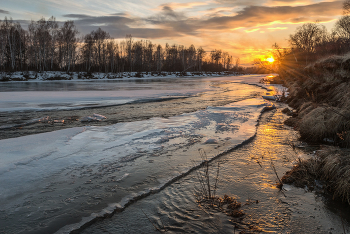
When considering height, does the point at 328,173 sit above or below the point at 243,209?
above

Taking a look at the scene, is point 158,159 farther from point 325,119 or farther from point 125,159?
point 325,119

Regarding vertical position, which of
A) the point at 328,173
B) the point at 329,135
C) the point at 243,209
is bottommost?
the point at 243,209

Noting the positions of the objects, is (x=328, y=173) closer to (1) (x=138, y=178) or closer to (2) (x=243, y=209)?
(2) (x=243, y=209)

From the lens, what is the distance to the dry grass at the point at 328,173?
3581 millimetres

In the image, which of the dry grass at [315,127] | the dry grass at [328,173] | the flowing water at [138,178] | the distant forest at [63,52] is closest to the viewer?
the flowing water at [138,178]

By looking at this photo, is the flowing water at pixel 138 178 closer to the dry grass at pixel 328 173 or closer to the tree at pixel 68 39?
the dry grass at pixel 328 173

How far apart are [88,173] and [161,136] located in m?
2.98

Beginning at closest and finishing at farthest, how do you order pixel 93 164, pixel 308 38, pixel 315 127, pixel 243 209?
pixel 243 209 → pixel 93 164 → pixel 315 127 → pixel 308 38

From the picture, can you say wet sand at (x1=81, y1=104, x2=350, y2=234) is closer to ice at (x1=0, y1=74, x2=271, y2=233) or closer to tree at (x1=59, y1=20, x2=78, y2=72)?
ice at (x1=0, y1=74, x2=271, y2=233)

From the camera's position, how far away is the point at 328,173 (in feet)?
13.4

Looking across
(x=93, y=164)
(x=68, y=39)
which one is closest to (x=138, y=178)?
(x=93, y=164)

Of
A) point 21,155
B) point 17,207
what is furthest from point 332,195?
point 21,155

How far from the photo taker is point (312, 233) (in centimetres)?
287

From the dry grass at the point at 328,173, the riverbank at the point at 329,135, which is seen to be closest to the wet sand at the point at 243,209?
the dry grass at the point at 328,173
